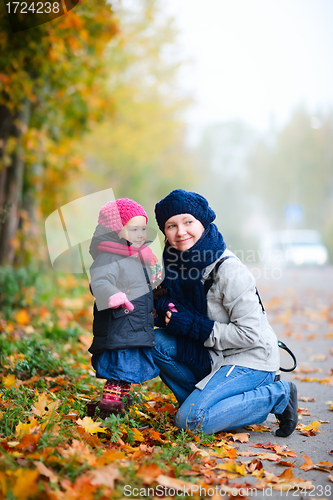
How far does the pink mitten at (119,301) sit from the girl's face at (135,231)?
0.42m

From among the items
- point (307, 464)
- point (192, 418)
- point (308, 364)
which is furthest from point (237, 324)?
point (308, 364)

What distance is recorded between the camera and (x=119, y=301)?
8.30ft

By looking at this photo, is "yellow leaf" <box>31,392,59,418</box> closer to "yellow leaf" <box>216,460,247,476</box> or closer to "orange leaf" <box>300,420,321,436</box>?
"yellow leaf" <box>216,460,247,476</box>

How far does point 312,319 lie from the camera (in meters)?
7.72

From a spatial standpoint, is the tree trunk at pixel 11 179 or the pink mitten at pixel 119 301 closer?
the pink mitten at pixel 119 301

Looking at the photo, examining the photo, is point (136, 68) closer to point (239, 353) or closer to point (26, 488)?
point (239, 353)

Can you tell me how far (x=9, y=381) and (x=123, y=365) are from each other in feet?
3.92

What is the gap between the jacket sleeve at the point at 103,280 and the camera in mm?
2590

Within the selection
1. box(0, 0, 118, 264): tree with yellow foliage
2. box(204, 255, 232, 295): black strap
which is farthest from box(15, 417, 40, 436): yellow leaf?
box(0, 0, 118, 264): tree with yellow foliage

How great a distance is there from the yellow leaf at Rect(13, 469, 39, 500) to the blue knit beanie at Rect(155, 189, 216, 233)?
169 cm

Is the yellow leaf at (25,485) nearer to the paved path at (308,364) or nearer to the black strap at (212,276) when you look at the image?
the paved path at (308,364)

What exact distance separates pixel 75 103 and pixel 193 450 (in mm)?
7695

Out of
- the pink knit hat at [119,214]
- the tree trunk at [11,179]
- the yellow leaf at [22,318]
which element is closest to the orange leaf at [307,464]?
the pink knit hat at [119,214]

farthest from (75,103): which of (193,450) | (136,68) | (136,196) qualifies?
(136,196)
